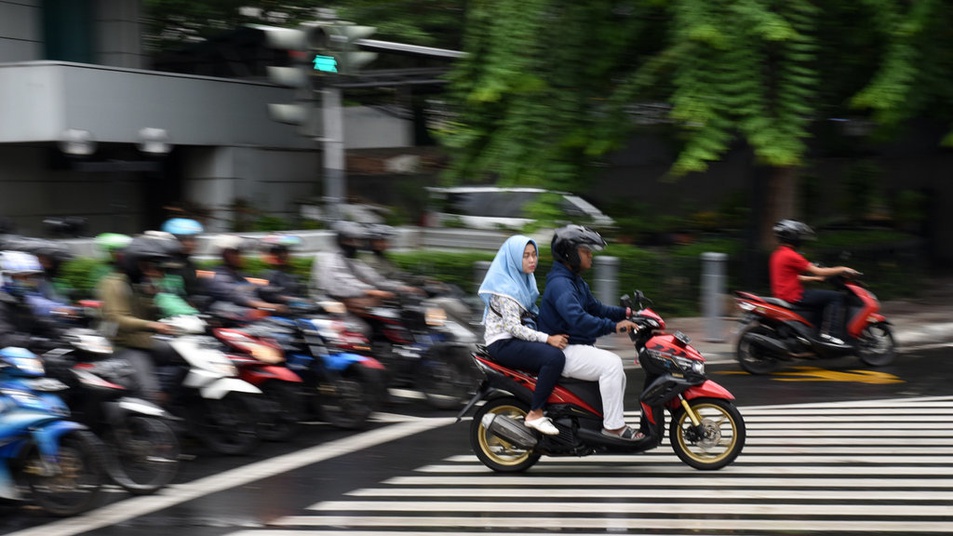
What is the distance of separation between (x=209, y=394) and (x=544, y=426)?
8.52ft

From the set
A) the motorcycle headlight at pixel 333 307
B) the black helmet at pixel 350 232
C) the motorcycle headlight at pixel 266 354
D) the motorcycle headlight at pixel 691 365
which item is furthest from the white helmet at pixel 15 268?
the motorcycle headlight at pixel 691 365

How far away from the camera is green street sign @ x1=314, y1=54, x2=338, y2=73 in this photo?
13016 mm

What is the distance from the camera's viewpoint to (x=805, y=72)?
14.0 metres

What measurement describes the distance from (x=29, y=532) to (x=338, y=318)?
151 inches

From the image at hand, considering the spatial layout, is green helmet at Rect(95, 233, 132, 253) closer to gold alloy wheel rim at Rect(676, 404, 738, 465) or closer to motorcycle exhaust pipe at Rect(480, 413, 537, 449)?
motorcycle exhaust pipe at Rect(480, 413, 537, 449)

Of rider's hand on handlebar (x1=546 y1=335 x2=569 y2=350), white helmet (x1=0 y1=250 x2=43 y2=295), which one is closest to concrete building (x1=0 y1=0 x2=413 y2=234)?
white helmet (x1=0 y1=250 x2=43 y2=295)

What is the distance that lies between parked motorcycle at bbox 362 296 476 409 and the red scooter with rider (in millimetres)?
3391

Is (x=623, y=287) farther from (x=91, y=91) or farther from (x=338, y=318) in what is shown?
(x=91, y=91)

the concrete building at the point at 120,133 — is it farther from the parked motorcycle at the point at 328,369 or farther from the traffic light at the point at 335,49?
the parked motorcycle at the point at 328,369

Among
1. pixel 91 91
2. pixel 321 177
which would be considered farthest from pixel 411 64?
pixel 91 91

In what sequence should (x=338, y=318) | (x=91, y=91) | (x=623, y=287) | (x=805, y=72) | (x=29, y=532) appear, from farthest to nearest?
(x=91, y=91), (x=623, y=287), (x=805, y=72), (x=338, y=318), (x=29, y=532)

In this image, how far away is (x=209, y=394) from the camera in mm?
8945

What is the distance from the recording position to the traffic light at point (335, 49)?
12.9 metres

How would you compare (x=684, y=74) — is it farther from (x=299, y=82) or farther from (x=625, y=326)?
(x=625, y=326)
